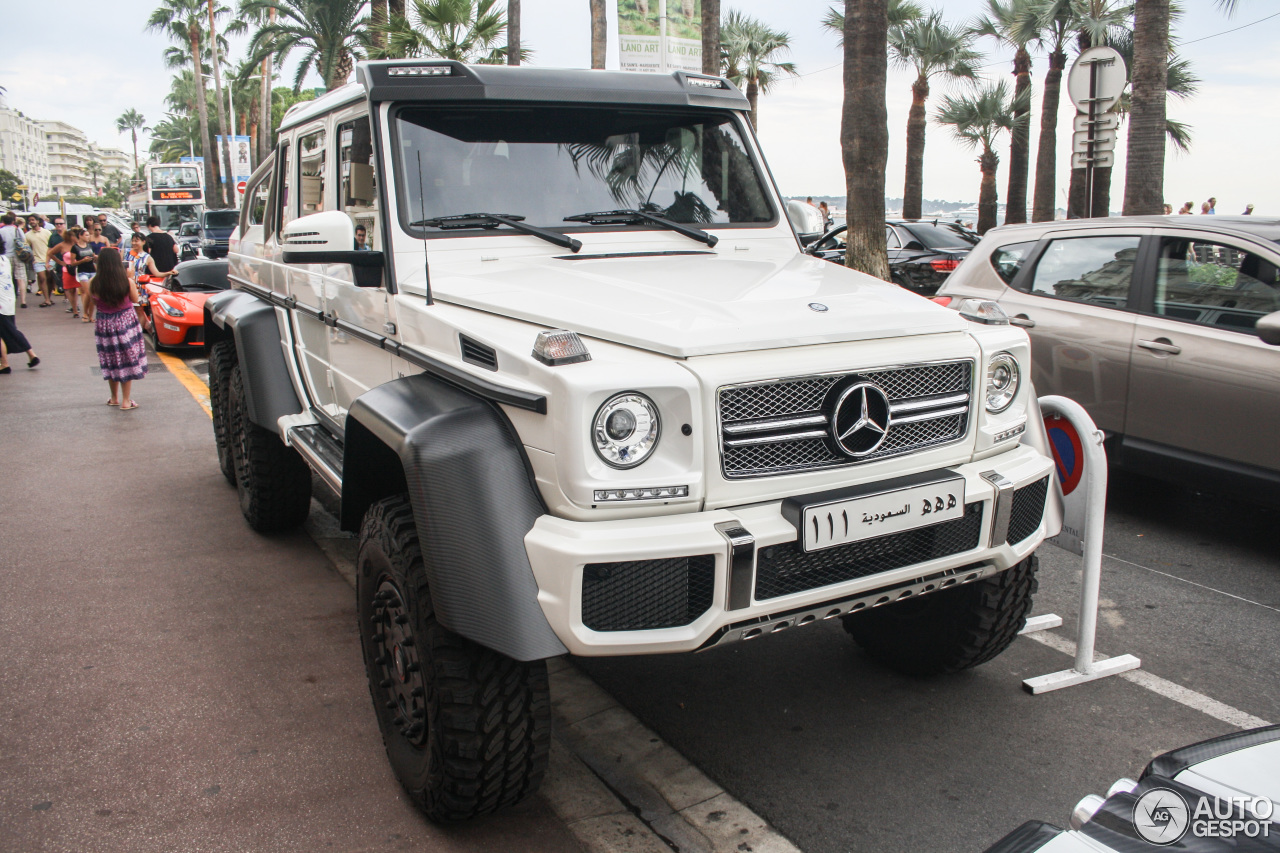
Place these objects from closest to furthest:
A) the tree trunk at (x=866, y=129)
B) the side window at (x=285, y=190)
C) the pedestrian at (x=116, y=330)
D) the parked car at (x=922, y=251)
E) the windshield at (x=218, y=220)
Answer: the side window at (x=285, y=190), the pedestrian at (x=116, y=330), the tree trunk at (x=866, y=129), the parked car at (x=922, y=251), the windshield at (x=218, y=220)

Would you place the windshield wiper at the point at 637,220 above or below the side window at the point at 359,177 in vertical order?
below

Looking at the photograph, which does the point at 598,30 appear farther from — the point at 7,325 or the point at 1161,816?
the point at 1161,816

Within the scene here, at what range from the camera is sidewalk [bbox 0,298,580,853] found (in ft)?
9.12

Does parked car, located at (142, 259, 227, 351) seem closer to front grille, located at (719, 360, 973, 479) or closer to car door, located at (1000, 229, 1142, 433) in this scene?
car door, located at (1000, 229, 1142, 433)

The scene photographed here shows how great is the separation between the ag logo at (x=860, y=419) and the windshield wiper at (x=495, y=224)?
123 cm

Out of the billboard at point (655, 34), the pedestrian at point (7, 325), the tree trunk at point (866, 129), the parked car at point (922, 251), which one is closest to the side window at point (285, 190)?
the tree trunk at point (866, 129)

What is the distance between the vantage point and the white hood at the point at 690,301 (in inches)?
98.8

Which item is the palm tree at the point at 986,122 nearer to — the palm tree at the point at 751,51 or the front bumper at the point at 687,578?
the palm tree at the point at 751,51

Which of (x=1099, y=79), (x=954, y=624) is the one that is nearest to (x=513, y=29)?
(x=1099, y=79)

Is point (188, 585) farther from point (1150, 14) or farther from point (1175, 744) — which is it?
point (1150, 14)

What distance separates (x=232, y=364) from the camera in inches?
222

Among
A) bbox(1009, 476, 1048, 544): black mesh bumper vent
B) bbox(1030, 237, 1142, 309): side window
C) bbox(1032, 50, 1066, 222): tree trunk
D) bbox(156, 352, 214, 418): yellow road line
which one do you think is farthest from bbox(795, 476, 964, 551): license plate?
bbox(1032, 50, 1066, 222): tree trunk

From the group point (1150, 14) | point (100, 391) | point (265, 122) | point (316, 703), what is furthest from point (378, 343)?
point (265, 122)

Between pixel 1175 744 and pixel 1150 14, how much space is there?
10.7 m
